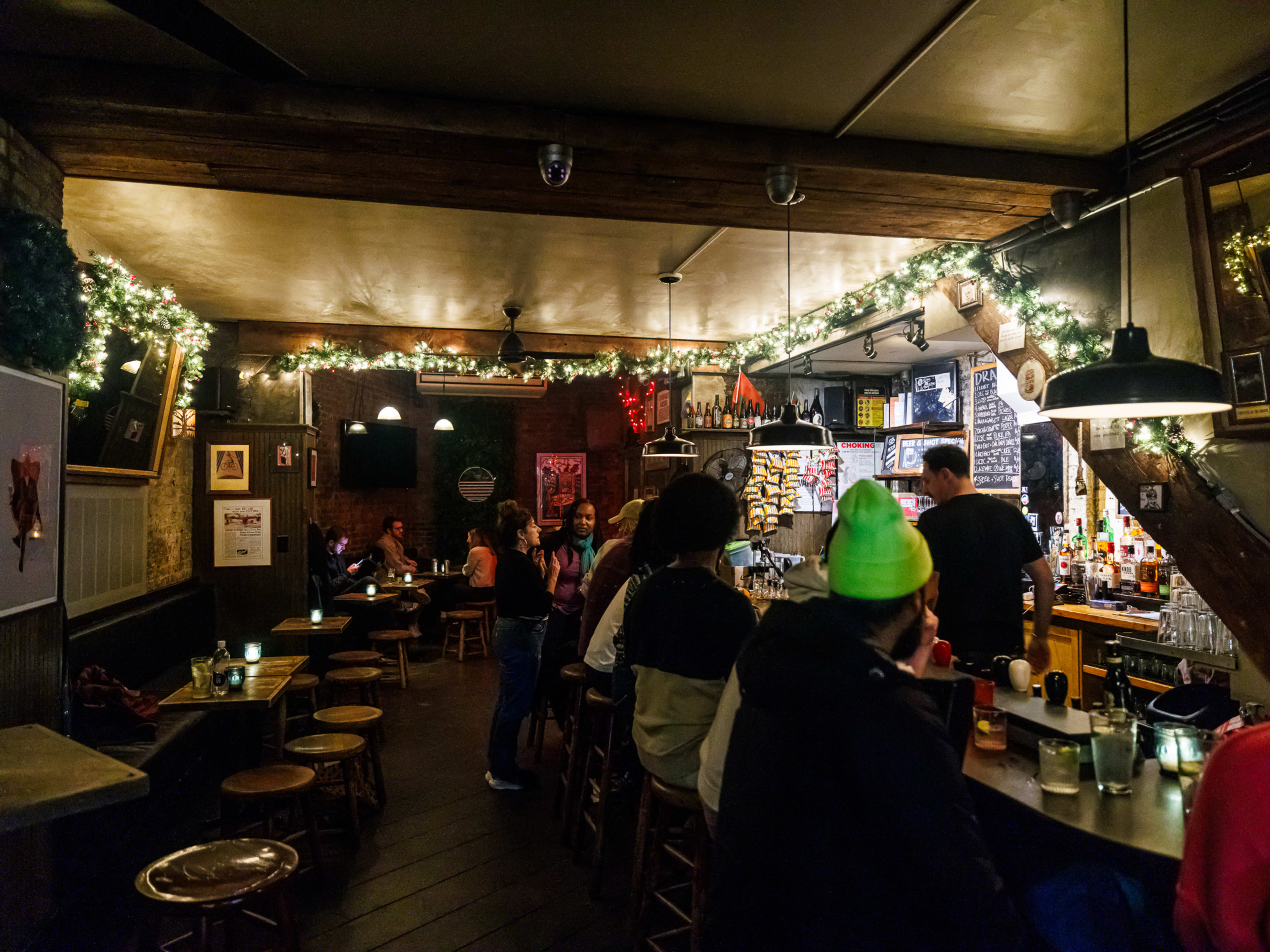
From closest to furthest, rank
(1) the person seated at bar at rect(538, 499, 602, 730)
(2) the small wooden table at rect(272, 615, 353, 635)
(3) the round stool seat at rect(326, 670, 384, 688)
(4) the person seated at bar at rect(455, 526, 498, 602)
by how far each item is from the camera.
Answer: (3) the round stool seat at rect(326, 670, 384, 688) < (1) the person seated at bar at rect(538, 499, 602, 730) < (2) the small wooden table at rect(272, 615, 353, 635) < (4) the person seated at bar at rect(455, 526, 498, 602)

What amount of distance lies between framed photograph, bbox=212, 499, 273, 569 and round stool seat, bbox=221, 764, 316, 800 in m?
4.05

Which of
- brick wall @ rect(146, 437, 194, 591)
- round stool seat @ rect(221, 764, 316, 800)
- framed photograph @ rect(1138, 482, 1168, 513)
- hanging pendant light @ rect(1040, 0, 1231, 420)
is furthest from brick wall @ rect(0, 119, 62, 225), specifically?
framed photograph @ rect(1138, 482, 1168, 513)

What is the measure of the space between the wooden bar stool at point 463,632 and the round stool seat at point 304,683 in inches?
122

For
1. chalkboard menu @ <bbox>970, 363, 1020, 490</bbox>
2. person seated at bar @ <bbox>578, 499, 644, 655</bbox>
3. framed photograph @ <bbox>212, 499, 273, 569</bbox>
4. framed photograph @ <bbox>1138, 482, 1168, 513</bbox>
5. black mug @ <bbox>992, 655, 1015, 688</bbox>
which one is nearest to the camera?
black mug @ <bbox>992, 655, 1015, 688</bbox>

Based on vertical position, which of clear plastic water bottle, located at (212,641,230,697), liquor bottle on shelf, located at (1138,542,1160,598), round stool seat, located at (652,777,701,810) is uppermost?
liquor bottle on shelf, located at (1138,542,1160,598)

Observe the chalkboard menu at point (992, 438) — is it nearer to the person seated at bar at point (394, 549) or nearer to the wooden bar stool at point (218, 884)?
the wooden bar stool at point (218, 884)

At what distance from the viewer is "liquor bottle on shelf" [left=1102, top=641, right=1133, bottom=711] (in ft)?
7.68

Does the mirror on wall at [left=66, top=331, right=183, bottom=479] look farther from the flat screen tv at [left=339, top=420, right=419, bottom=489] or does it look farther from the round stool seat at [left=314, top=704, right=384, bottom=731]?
the flat screen tv at [left=339, top=420, right=419, bottom=489]

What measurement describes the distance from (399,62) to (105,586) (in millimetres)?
3872

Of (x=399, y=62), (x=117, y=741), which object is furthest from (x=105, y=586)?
(x=399, y=62)

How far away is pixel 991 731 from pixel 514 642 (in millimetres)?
2733

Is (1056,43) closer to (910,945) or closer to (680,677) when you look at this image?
(680,677)

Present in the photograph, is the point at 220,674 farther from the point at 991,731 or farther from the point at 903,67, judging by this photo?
the point at 903,67

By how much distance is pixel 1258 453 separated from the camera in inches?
122
